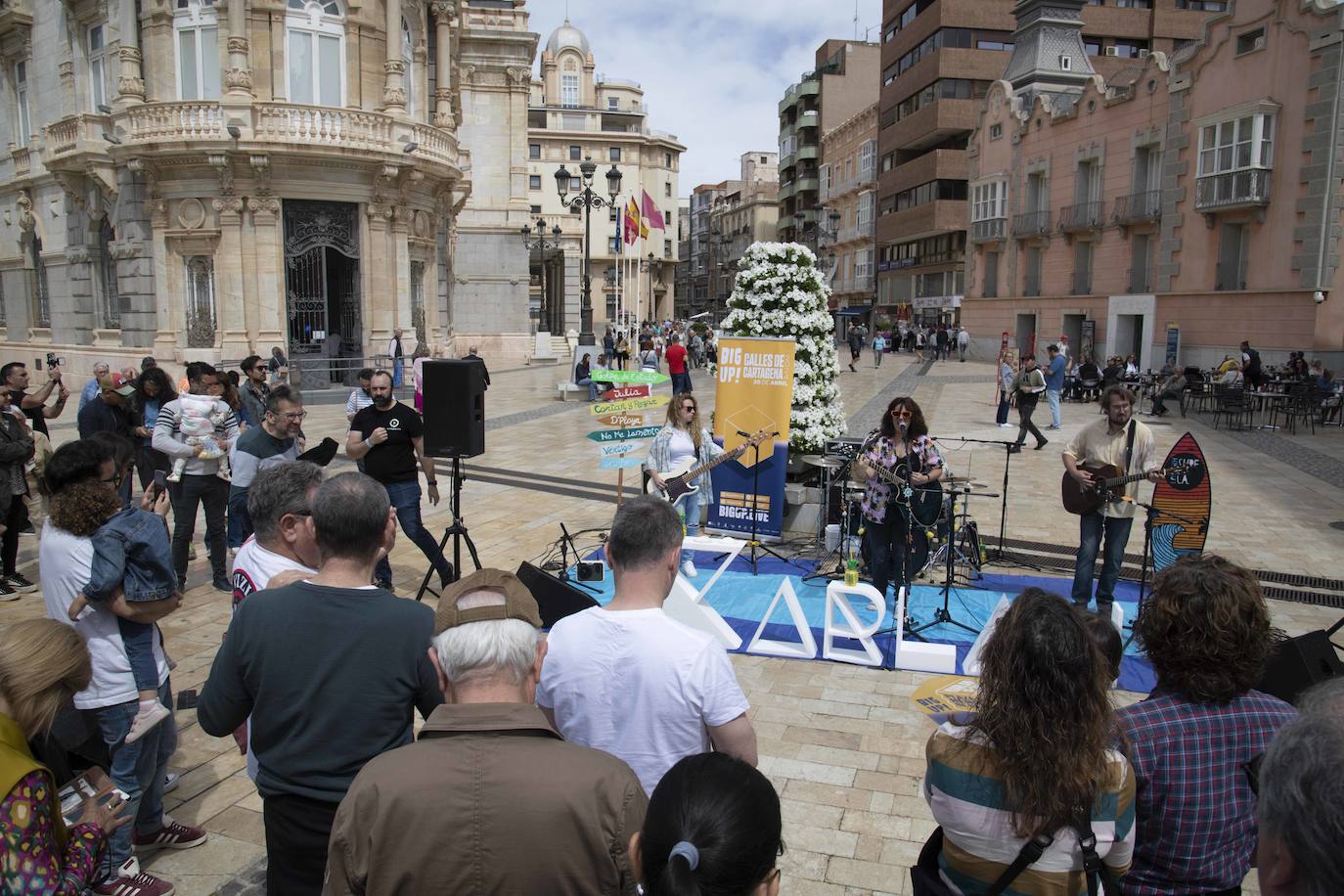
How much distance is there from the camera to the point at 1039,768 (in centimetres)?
215

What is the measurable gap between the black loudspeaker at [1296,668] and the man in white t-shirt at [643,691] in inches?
Result: 98.0

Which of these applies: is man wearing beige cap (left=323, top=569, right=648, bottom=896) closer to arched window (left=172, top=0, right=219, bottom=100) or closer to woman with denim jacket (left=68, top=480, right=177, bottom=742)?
woman with denim jacket (left=68, top=480, right=177, bottom=742)

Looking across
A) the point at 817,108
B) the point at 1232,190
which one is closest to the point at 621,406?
the point at 1232,190

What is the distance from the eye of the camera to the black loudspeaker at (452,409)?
6.74m

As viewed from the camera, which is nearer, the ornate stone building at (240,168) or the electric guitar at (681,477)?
the electric guitar at (681,477)

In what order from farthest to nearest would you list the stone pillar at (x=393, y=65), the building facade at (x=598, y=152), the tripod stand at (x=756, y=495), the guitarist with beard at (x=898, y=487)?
the building facade at (x=598, y=152)
the stone pillar at (x=393, y=65)
the tripod stand at (x=756, y=495)
the guitarist with beard at (x=898, y=487)

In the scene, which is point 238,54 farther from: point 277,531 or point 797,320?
point 277,531

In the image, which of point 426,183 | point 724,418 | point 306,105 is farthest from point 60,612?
point 426,183

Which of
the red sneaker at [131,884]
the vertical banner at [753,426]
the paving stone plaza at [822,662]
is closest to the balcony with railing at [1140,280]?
the paving stone plaza at [822,662]

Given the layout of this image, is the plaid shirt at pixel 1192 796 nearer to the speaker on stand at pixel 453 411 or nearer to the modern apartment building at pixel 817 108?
the speaker on stand at pixel 453 411

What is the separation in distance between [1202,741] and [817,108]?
72.6m

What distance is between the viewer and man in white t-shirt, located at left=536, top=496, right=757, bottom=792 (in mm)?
2527

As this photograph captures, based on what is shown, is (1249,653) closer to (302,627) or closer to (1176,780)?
(1176,780)

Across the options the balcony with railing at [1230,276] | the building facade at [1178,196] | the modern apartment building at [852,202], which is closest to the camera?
the building facade at [1178,196]
